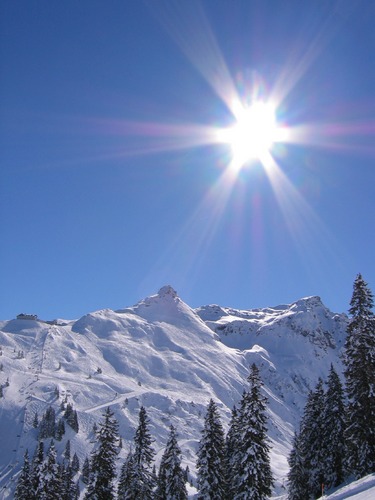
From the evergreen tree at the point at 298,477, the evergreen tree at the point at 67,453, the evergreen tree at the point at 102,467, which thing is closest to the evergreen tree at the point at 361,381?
the evergreen tree at the point at 298,477

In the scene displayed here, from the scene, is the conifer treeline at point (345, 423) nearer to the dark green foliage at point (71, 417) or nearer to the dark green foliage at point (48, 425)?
the dark green foliage at point (48, 425)

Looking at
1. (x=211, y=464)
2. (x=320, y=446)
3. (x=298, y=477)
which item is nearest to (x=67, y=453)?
(x=298, y=477)

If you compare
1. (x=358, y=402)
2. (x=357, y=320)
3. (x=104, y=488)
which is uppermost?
(x=357, y=320)

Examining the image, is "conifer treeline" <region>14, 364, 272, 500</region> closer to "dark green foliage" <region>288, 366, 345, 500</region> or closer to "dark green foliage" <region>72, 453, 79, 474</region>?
"dark green foliage" <region>288, 366, 345, 500</region>

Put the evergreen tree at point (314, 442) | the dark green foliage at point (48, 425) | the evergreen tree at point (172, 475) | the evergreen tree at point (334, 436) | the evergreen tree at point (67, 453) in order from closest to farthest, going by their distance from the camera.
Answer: the evergreen tree at point (172, 475) < the evergreen tree at point (334, 436) < the evergreen tree at point (314, 442) < the evergreen tree at point (67, 453) < the dark green foliage at point (48, 425)

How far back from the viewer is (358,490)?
23.3 m

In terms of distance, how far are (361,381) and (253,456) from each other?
10.3 m

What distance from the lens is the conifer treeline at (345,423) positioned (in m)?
34.9

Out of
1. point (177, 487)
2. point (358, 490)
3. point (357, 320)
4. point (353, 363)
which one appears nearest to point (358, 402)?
point (353, 363)

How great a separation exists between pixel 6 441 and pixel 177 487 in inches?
5371

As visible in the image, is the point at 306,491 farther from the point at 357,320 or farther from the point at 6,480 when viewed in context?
the point at 6,480

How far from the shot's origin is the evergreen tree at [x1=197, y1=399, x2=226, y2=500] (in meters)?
38.8

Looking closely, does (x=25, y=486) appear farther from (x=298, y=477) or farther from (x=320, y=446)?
(x=320, y=446)

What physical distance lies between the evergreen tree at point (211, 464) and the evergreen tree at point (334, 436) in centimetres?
1177
